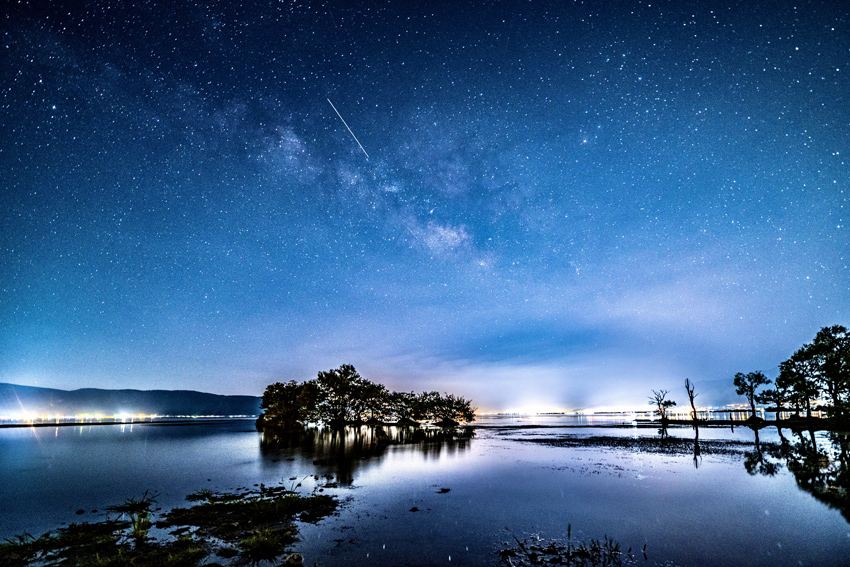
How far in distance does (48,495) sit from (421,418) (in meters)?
120

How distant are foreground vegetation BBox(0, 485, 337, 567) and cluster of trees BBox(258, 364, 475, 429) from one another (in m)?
71.3

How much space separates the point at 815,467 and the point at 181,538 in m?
39.7

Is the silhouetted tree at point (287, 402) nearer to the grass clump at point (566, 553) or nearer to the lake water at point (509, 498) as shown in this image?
the lake water at point (509, 498)

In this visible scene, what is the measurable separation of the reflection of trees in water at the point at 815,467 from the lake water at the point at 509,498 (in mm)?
119

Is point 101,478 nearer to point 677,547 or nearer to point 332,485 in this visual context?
point 332,485

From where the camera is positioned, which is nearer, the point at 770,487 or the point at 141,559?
the point at 141,559

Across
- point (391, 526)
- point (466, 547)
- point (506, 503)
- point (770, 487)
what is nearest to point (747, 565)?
point (466, 547)

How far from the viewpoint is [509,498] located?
19844 millimetres

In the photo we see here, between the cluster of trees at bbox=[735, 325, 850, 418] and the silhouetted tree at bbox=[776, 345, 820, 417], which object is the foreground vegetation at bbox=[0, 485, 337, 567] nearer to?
the cluster of trees at bbox=[735, 325, 850, 418]

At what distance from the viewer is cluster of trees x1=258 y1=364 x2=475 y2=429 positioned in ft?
279

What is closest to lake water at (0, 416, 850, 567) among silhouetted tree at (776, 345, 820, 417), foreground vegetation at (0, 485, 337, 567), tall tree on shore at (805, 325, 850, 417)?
foreground vegetation at (0, 485, 337, 567)

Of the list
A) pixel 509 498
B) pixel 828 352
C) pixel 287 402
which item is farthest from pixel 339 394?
pixel 828 352

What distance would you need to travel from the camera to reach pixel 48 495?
22.0 meters

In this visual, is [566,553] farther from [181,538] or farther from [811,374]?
[811,374]
